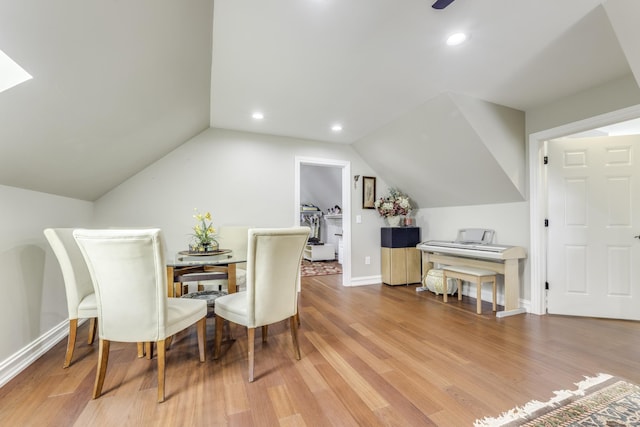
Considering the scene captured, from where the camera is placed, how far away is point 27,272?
2014mm

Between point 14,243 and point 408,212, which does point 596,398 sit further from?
point 14,243

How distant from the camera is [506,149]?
123 inches

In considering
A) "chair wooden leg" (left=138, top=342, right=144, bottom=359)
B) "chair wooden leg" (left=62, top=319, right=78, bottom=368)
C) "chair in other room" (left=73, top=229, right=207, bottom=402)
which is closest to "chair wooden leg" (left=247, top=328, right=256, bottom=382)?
"chair in other room" (left=73, top=229, right=207, bottom=402)

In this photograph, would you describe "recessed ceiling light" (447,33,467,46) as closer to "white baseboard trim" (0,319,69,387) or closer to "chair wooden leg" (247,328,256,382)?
"chair wooden leg" (247,328,256,382)

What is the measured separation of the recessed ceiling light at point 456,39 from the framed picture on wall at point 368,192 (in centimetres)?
274

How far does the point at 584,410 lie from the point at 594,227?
2.30 metres

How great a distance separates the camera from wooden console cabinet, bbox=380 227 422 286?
4.41m

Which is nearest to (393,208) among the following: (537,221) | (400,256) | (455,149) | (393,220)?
(393,220)

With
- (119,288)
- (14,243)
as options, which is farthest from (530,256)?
(14,243)

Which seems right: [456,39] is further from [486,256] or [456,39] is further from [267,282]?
[486,256]

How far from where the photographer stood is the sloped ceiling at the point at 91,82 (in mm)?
1181

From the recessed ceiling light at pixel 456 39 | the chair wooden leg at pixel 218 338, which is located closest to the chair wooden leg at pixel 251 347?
the chair wooden leg at pixel 218 338

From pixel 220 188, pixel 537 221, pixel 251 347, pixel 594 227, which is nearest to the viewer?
pixel 251 347

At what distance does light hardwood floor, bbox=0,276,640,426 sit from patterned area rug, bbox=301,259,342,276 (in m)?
2.51
